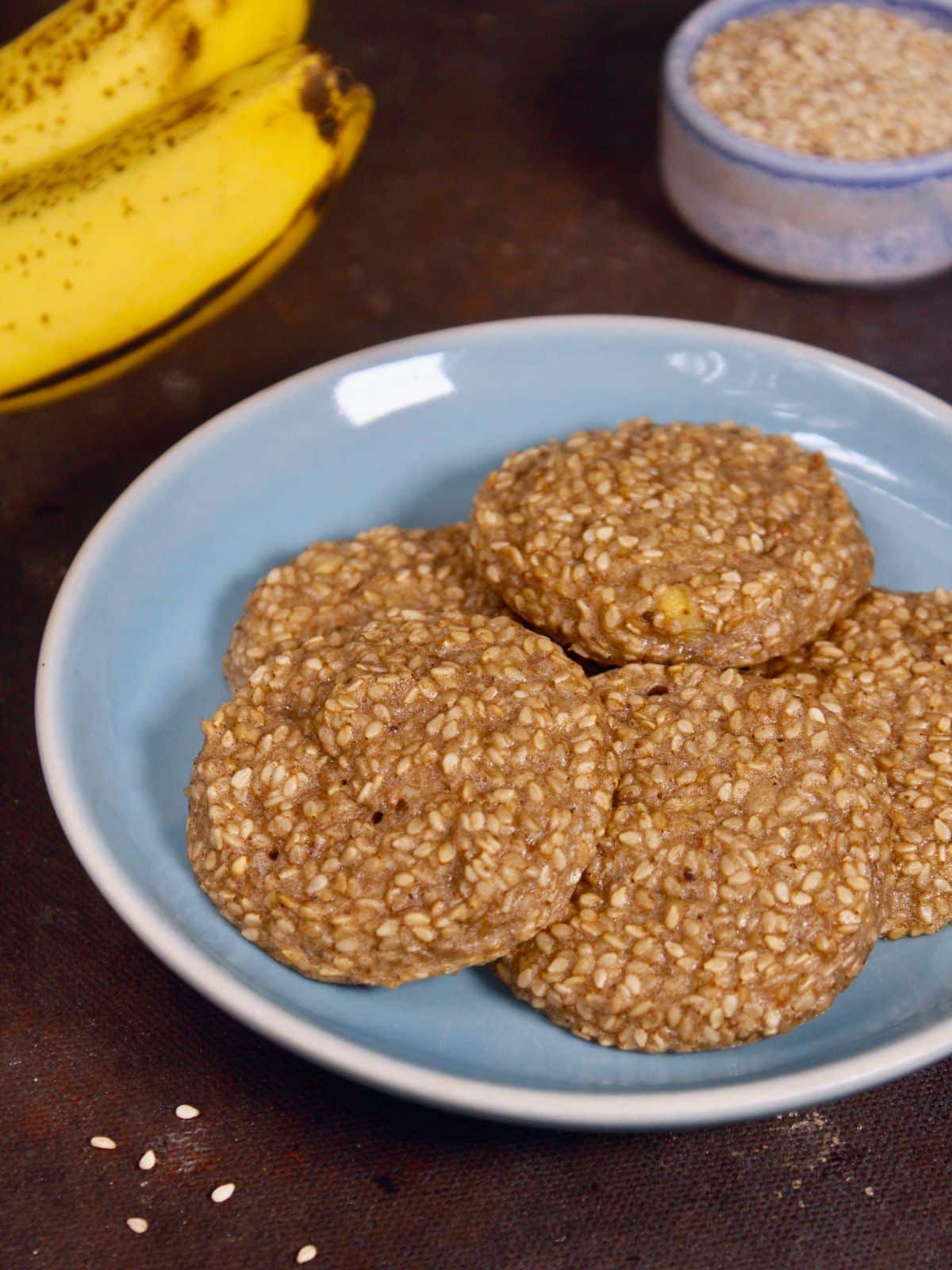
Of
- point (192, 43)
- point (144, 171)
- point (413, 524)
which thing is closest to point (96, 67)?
point (192, 43)

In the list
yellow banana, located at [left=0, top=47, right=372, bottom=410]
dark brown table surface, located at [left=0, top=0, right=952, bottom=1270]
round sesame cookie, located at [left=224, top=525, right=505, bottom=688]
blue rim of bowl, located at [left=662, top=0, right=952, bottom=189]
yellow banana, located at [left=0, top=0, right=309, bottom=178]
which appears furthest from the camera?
blue rim of bowl, located at [left=662, top=0, right=952, bottom=189]

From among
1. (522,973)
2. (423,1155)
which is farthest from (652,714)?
(423,1155)

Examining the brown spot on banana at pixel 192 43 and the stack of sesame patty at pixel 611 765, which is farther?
the brown spot on banana at pixel 192 43

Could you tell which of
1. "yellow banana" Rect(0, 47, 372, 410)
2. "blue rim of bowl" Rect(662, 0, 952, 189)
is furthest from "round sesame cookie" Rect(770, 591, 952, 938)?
"yellow banana" Rect(0, 47, 372, 410)

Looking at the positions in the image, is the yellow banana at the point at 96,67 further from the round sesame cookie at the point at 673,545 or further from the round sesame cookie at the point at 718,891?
the round sesame cookie at the point at 718,891

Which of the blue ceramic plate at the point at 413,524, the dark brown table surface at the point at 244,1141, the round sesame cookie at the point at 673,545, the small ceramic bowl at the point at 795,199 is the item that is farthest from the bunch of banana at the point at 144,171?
the small ceramic bowl at the point at 795,199

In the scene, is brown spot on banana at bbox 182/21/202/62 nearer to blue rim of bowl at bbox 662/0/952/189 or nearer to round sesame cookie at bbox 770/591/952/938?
blue rim of bowl at bbox 662/0/952/189

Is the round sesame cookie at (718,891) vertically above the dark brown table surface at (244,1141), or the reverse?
the round sesame cookie at (718,891)

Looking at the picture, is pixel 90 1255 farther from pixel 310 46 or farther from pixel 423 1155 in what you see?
pixel 310 46
